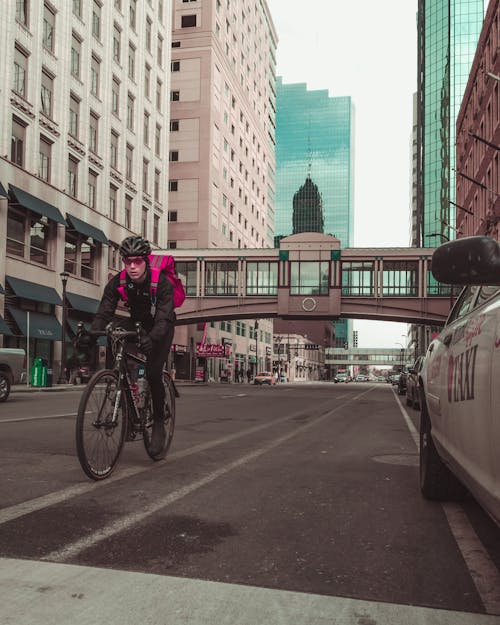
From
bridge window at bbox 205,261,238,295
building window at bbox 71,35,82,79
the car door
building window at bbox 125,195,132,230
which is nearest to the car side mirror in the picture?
the car door

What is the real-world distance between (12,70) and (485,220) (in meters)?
26.3

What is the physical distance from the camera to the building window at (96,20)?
39.0 metres

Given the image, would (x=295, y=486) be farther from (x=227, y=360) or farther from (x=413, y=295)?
(x=227, y=360)

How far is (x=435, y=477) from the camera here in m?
4.56

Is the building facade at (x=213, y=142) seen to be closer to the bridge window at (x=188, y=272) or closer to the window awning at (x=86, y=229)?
the bridge window at (x=188, y=272)

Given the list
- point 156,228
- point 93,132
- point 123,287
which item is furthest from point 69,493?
point 156,228

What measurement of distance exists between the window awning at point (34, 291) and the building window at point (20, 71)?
9.26 meters

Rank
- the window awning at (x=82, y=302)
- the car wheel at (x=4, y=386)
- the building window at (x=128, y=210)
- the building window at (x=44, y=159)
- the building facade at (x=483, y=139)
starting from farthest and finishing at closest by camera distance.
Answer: the building window at (x=128, y=210)
the building facade at (x=483, y=139)
the window awning at (x=82, y=302)
the building window at (x=44, y=159)
the car wheel at (x=4, y=386)

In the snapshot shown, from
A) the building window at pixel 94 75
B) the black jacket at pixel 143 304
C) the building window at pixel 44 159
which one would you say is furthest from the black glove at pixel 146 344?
the building window at pixel 94 75

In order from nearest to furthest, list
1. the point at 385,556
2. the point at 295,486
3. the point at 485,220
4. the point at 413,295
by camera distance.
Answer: the point at 385,556 < the point at 295,486 < the point at 485,220 < the point at 413,295

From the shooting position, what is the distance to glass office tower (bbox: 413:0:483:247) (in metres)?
98.4

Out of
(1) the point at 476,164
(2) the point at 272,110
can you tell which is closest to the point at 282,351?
(2) the point at 272,110

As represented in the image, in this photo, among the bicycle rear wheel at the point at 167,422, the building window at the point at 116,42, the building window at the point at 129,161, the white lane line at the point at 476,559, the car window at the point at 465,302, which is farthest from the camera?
the building window at the point at 129,161

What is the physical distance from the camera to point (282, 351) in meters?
113
